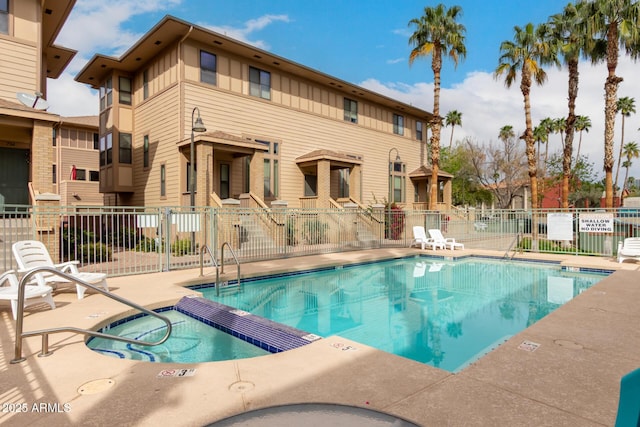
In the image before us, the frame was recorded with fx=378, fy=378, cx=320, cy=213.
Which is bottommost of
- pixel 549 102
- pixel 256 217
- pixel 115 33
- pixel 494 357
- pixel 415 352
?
pixel 415 352

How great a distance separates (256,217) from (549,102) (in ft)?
150

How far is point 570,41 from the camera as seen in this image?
18.4m

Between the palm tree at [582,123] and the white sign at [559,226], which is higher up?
the palm tree at [582,123]

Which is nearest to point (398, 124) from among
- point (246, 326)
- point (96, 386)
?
point (246, 326)

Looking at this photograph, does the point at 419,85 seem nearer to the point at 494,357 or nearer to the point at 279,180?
the point at 279,180

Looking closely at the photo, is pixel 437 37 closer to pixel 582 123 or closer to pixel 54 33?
pixel 54 33

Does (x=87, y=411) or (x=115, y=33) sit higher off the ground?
(x=115, y=33)

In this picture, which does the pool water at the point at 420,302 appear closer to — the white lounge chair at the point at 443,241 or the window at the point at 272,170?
the white lounge chair at the point at 443,241

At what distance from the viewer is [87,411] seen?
3066 millimetres

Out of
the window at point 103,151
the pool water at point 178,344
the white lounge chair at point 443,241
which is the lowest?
the pool water at point 178,344

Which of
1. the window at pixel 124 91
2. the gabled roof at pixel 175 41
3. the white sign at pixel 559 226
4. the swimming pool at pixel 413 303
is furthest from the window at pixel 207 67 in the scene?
the white sign at pixel 559 226

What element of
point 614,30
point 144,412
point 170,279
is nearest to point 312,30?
point 614,30

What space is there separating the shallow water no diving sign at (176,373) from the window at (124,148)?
18521mm

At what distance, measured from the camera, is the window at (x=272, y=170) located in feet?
62.5
